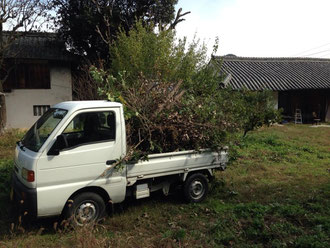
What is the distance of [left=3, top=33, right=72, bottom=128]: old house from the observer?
51.8 ft

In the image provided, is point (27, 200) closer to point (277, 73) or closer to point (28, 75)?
point (28, 75)

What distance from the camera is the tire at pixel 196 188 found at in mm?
5254

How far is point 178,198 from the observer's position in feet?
18.1

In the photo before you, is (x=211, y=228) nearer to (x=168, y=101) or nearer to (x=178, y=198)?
(x=178, y=198)

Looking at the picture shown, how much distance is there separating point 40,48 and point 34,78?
2.01 metres

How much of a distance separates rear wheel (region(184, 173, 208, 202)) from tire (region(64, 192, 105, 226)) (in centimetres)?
172

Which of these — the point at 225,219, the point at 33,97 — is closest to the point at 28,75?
the point at 33,97

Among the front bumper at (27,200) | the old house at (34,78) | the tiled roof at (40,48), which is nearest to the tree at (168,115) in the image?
the front bumper at (27,200)

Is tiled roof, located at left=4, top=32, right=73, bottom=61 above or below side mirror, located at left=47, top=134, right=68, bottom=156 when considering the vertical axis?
above

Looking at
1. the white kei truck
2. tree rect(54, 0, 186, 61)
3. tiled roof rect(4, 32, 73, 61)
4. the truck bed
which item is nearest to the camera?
the white kei truck

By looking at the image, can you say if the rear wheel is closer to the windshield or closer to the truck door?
the truck door

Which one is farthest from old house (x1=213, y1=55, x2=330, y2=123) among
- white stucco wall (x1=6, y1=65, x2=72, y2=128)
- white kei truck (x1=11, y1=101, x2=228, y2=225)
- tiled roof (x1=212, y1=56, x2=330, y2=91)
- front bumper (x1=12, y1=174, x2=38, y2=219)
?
front bumper (x1=12, y1=174, x2=38, y2=219)

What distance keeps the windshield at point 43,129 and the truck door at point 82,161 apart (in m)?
0.22

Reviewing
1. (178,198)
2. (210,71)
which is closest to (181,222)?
(178,198)
